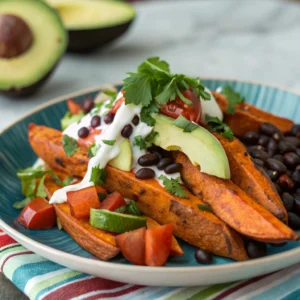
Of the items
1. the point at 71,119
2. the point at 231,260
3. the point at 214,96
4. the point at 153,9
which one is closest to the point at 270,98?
the point at 214,96

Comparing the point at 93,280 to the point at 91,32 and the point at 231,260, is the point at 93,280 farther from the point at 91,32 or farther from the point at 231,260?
the point at 91,32

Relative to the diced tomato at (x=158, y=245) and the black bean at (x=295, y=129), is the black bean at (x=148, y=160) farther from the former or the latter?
the black bean at (x=295, y=129)

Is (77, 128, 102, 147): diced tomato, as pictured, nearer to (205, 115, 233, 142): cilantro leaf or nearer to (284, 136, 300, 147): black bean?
(205, 115, 233, 142): cilantro leaf

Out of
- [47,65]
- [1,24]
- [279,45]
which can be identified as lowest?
[279,45]

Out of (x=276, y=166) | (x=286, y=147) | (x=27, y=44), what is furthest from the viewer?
(x=27, y=44)

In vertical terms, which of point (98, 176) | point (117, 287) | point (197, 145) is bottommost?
point (117, 287)

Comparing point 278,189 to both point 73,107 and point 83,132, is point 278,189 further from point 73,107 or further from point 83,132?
point 73,107

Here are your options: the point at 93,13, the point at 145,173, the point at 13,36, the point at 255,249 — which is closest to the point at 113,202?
the point at 145,173

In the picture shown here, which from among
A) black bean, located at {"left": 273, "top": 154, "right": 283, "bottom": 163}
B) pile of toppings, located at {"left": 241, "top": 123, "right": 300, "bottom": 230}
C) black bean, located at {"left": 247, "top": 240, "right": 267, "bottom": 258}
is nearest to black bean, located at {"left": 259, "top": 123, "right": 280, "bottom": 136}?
pile of toppings, located at {"left": 241, "top": 123, "right": 300, "bottom": 230}
